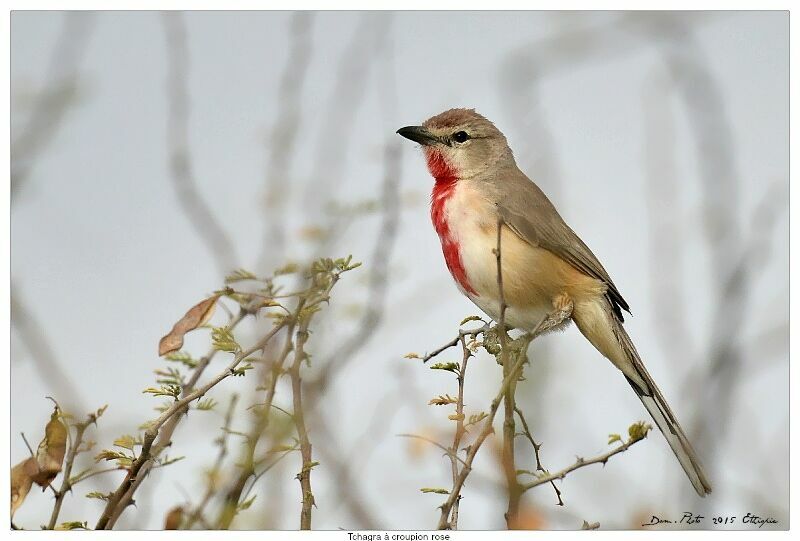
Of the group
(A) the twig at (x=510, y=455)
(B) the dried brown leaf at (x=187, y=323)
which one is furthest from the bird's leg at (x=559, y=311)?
(B) the dried brown leaf at (x=187, y=323)

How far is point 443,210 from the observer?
14.1ft

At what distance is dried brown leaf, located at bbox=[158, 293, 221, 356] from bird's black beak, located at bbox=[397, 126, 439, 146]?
2.28 meters

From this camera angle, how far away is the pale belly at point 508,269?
161 inches

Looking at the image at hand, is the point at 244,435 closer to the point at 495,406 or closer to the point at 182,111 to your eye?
the point at 495,406

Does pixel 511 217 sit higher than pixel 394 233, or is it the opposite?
pixel 511 217

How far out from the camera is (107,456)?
2273 millimetres

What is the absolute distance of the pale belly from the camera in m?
4.09

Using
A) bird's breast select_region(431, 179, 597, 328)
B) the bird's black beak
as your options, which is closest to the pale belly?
bird's breast select_region(431, 179, 597, 328)

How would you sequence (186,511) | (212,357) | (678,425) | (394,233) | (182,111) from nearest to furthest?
(186,511) < (212,357) < (394,233) < (182,111) < (678,425)

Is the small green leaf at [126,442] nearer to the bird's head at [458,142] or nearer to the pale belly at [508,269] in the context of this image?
the pale belly at [508,269]

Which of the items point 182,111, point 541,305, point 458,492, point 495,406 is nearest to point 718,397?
point 495,406

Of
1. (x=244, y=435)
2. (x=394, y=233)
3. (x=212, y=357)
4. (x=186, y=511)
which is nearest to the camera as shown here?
(x=186, y=511)

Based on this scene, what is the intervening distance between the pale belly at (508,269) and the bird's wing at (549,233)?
0.04m

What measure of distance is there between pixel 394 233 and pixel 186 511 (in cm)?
150
